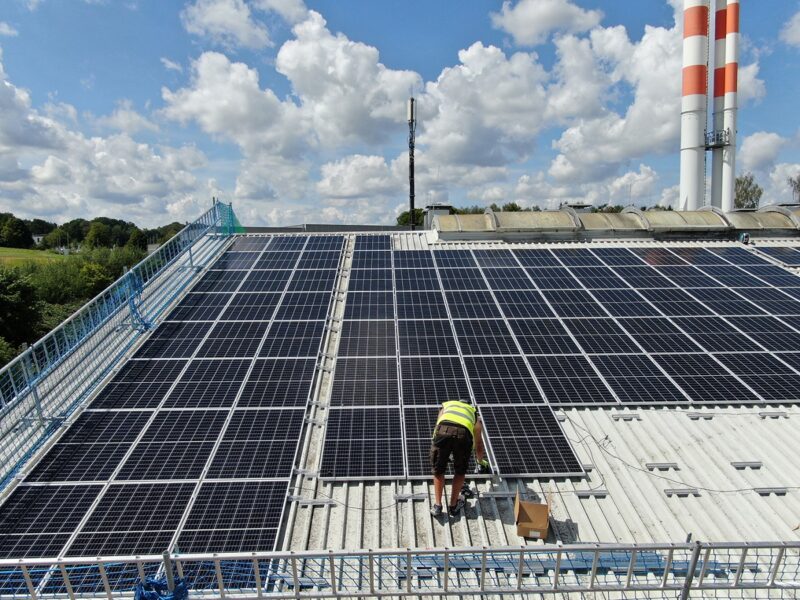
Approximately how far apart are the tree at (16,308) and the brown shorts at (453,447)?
52.3m

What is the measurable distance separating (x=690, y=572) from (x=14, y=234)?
17433 cm

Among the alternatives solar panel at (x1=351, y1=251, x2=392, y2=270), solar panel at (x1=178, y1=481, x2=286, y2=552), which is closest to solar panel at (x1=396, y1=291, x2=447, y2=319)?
solar panel at (x1=351, y1=251, x2=392, y2=270)

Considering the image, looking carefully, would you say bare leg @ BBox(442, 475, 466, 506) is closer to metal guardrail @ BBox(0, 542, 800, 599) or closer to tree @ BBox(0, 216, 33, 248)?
metal guardrail @ BBox(0, 542, 800, 599)

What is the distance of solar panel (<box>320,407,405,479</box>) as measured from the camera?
24.6ft

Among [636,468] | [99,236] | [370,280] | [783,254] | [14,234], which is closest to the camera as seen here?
[636,468]

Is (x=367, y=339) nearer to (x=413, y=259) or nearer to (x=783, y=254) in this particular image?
(x=413, y=259)

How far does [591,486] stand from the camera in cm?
Result: 726

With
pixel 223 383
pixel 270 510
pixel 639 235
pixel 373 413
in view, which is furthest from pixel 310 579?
pixel 639 235

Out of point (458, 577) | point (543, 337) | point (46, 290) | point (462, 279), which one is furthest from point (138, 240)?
point (458, 577)

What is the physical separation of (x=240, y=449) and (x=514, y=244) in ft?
51.6

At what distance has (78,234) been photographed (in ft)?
545

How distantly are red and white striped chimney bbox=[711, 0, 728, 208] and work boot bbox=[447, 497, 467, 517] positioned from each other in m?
42.6

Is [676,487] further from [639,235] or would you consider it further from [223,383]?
[639,235]

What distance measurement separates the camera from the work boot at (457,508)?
664 centimetres
